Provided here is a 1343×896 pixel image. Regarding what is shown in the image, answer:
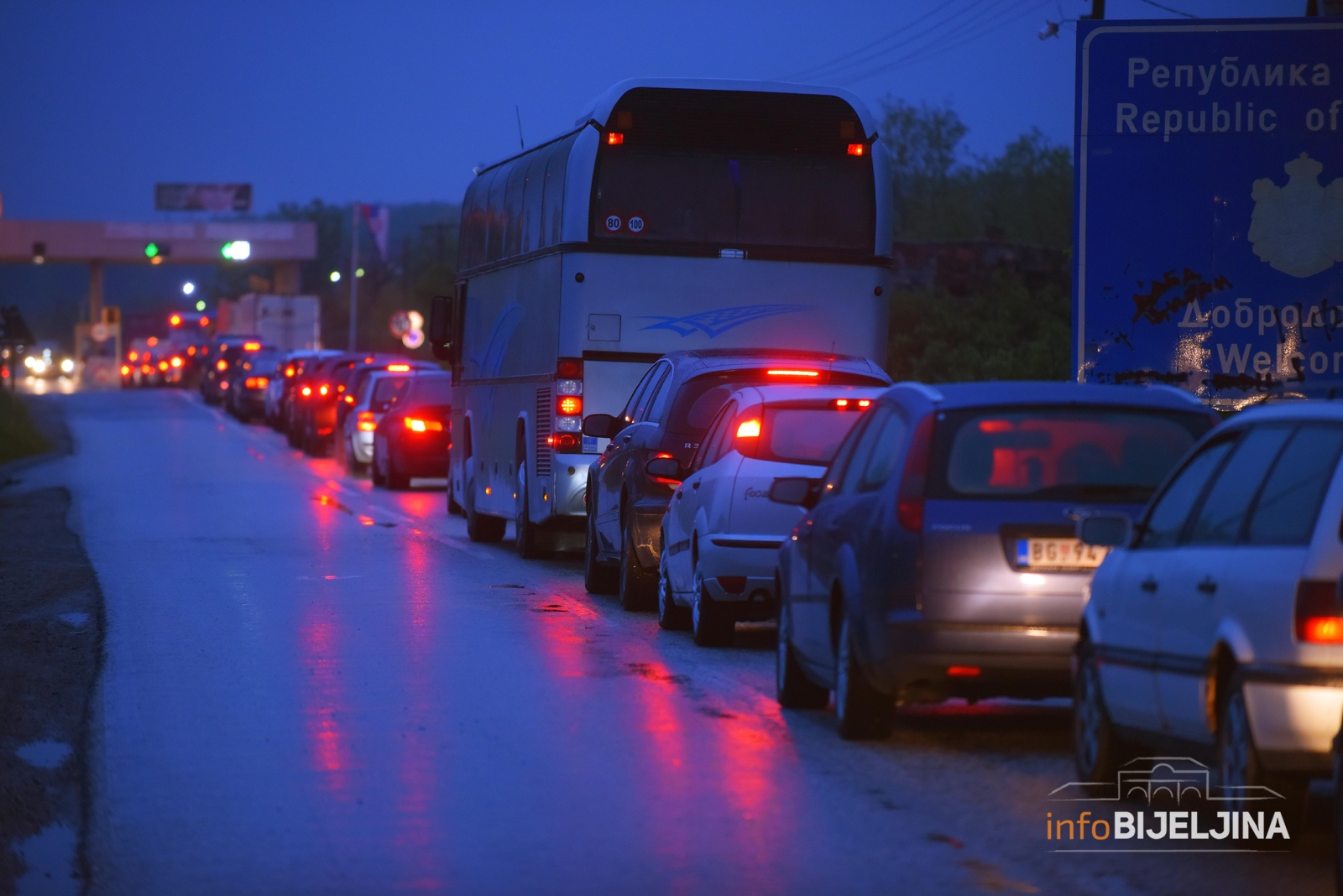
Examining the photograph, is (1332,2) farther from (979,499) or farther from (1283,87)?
(979,499)

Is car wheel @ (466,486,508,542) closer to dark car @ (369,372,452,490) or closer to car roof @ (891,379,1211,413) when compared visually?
dark car @ (369,372,452,490)

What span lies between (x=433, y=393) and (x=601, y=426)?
14.7m

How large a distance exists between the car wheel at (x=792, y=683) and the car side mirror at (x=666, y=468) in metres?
3.86

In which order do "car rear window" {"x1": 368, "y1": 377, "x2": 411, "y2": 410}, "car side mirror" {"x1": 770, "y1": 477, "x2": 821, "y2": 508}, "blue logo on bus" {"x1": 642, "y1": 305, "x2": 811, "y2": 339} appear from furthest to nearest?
"car rear window" {"x1": 368, "y1": 377, "x2": 411, "y2": 410}, "blue logo on bus" {"x1": 642, "y1": 305, "x2": 811, "y2": 339}, "car side mirror" {"x1": 770, "y1": 477, "x2": 821, "y2": 508}

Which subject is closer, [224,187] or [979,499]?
[979,499]

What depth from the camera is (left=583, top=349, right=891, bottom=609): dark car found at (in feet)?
50.0

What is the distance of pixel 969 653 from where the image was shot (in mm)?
9016

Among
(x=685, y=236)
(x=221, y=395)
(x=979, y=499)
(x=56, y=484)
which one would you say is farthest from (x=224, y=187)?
(x=979, y=499)

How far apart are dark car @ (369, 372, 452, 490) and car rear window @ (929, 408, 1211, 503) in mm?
22417

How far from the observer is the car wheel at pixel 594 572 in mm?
17016

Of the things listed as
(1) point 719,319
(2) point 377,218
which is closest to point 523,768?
(1) point 719,319

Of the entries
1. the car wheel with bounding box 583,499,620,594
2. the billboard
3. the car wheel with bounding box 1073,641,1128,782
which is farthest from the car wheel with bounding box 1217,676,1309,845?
the billboard

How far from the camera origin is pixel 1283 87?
15578 millimetres

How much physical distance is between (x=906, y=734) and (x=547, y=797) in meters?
2.26
